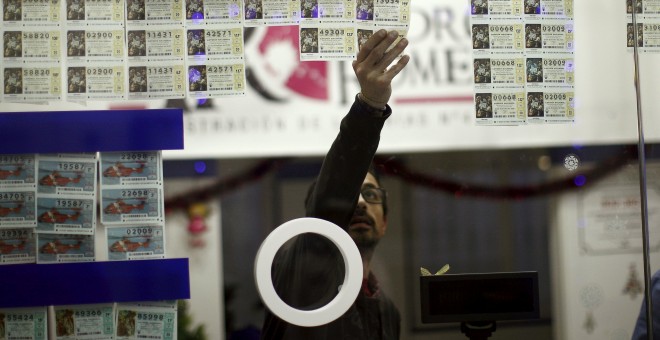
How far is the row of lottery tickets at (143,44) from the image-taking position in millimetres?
2027

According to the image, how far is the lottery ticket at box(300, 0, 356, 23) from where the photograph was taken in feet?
6.78

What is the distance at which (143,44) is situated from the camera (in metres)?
2.04

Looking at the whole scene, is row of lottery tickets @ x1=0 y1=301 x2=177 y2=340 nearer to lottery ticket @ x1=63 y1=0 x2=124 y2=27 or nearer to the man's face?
the man's face

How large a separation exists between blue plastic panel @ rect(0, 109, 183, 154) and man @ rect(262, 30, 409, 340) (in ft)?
1.60

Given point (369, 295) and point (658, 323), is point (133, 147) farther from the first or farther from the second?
point (658, 323)

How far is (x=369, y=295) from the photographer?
6.59 feet

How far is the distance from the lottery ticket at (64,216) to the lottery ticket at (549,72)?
4.19 ft

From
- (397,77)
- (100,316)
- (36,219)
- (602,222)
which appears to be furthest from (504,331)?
(36,219)

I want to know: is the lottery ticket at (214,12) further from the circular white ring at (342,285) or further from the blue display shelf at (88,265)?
the circular white ring at (342,285)

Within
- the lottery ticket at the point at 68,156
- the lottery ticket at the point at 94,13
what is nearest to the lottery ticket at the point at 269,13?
the lottery ticket at the point at 94,13

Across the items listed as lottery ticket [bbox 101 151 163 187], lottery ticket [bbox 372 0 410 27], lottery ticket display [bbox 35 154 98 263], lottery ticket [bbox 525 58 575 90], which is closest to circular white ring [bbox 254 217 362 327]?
lottery ticket [bbox 101 151 163 187]

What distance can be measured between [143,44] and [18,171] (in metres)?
0.48

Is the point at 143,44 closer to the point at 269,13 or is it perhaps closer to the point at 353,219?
the point at 269,13

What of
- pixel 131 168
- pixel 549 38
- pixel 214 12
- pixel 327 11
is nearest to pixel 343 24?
pixel 327 11
